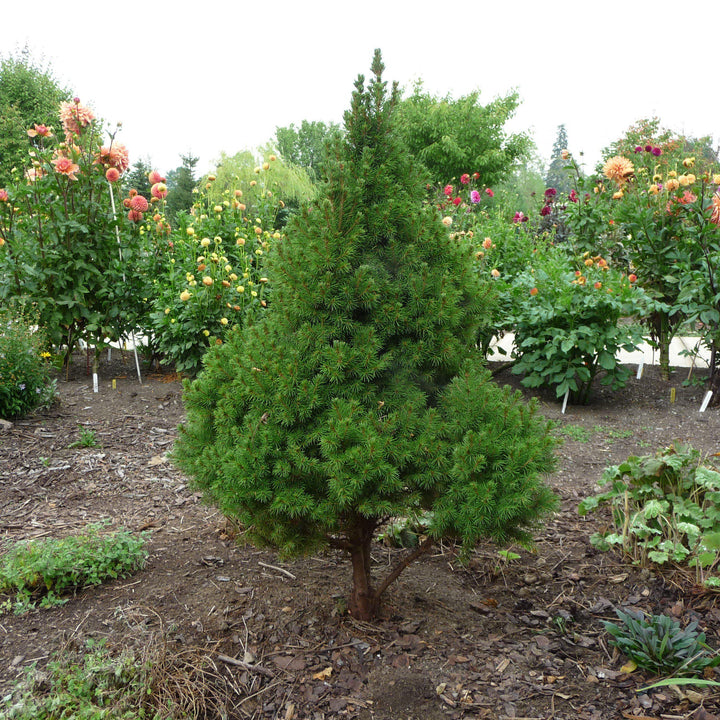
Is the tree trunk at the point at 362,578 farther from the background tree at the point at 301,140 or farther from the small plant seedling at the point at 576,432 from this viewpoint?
the background tree at the point at 301,140

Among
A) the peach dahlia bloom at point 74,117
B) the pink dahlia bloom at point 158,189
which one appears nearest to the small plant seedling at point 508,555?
the pink dahlia bloom at point 158,189

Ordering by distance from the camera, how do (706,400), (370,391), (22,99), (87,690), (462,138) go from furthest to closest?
(462,138), (22,99), (706,400), (370,391), (87,690)

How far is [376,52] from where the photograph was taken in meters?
2.16

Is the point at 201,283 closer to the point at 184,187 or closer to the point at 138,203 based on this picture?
the point at 138,203

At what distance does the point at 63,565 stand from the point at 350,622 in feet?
3.87

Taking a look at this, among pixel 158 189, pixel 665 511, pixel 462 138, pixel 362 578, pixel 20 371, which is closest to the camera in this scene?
pixel 362 578

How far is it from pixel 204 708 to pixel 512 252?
6.27 m

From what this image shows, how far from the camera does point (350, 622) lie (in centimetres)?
242

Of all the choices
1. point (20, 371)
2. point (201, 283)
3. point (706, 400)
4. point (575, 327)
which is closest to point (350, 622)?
point (20, 371)

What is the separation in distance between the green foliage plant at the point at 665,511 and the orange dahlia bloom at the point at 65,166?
479cm

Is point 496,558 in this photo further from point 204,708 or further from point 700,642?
point 204,708

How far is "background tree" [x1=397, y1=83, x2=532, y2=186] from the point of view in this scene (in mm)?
25141

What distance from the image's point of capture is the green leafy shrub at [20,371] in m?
4.76

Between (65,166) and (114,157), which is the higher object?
(114,157)
